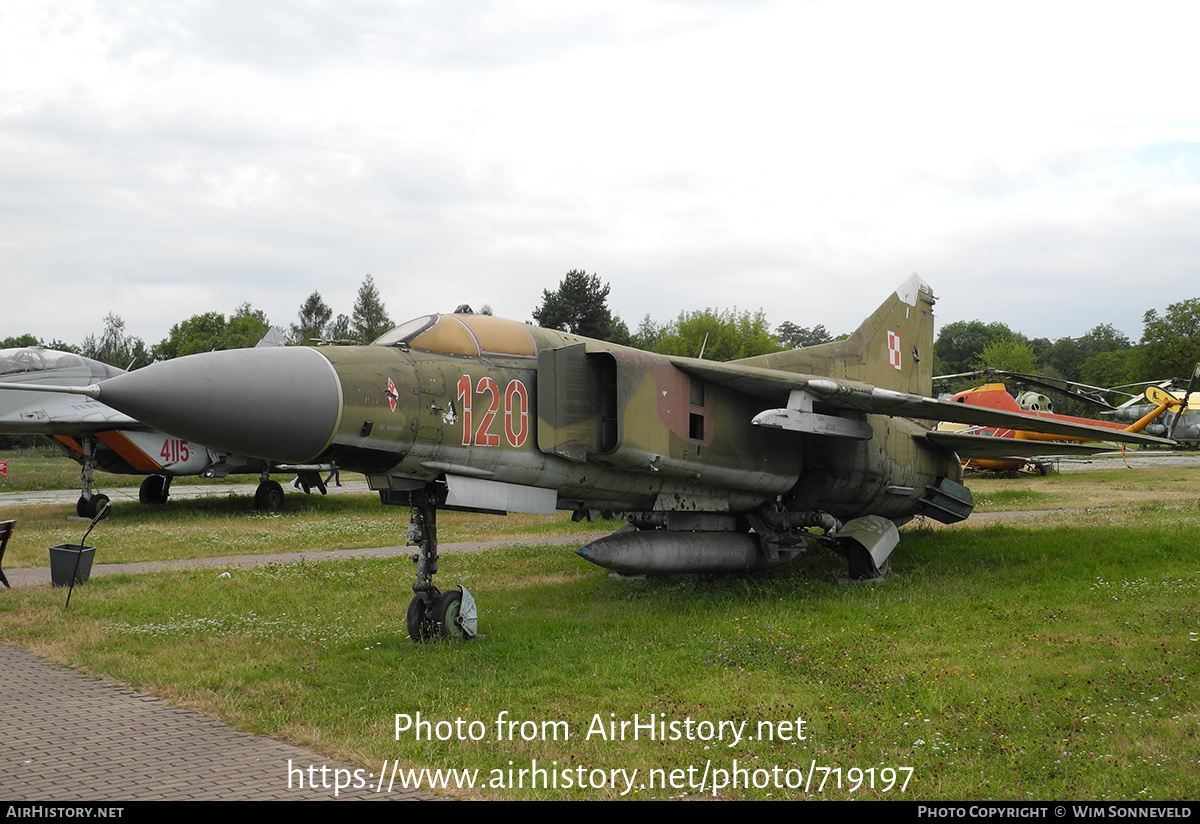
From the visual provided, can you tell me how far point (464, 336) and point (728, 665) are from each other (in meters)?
3.78

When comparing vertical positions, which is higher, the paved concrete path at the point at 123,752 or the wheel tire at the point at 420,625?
the wheel tire at the point at 420,625

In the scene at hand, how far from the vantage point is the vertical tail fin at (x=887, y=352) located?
42.6ft

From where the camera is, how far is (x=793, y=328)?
111 meters

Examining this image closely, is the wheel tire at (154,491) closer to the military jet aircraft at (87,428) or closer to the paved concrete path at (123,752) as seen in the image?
the military jet aircraft at (87,428)

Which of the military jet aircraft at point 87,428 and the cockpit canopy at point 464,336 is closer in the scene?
the cockpit canopy at point 464,336

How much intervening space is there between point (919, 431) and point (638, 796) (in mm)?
10034

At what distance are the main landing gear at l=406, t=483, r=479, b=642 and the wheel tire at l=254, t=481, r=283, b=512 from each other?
1591 cm

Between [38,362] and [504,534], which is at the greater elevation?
[38,362]

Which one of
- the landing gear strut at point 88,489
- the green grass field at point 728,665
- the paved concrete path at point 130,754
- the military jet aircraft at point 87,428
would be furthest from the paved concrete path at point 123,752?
the landing gear strut at point 88,489

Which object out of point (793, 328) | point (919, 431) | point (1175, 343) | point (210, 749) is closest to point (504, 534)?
point (919, 431)

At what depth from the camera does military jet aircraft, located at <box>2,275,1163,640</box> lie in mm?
7215

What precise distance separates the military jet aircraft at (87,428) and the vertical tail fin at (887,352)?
39.6 feet

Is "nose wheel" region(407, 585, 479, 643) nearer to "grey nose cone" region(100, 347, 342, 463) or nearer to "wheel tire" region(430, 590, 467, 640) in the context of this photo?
"wheel tire" region(430, 590, 467, 640)
